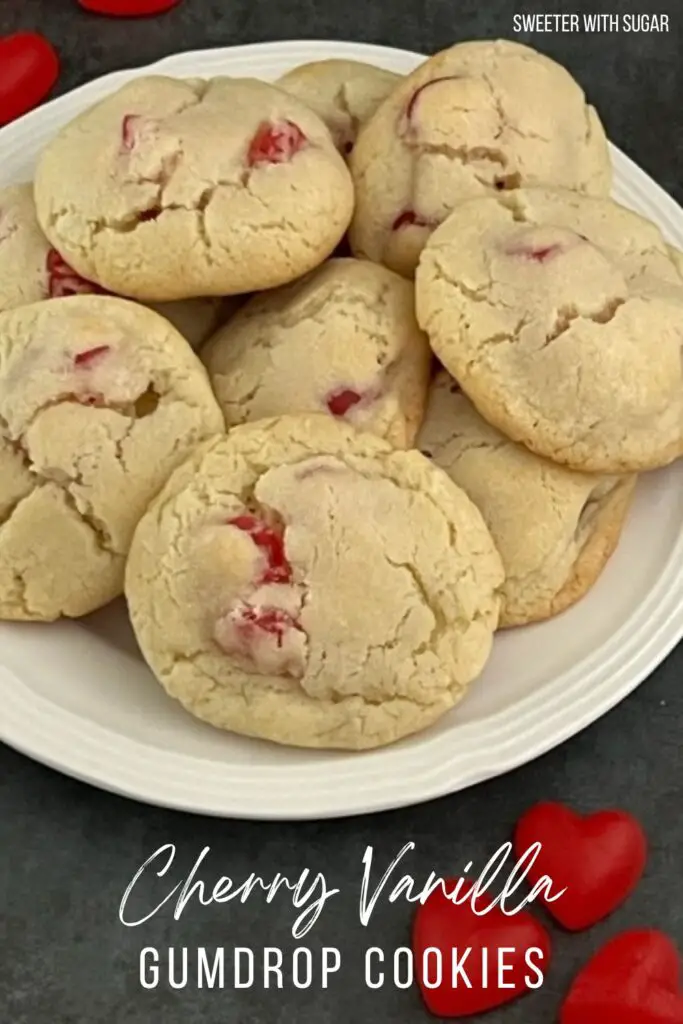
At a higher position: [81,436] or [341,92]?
[341,92]

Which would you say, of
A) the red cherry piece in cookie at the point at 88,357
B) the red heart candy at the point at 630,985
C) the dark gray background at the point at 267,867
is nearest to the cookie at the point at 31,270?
the red cherry piece in cookie at the point at 88,357

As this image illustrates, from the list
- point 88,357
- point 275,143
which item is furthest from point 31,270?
point 275,143

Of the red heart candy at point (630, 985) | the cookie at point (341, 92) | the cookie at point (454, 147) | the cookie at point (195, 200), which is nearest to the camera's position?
the red heart candy at point (630, 985)

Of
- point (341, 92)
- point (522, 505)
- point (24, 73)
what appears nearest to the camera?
point (522, 505)

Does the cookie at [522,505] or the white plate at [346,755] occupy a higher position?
the cookie at [522,505]

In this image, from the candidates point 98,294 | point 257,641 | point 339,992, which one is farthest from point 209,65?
point 339,992

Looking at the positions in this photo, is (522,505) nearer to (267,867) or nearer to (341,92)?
(267,867)

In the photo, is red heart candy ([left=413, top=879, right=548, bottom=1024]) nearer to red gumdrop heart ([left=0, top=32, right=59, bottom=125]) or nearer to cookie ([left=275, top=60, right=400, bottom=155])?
cookie ([left=275, top=60, right=400, bottom=155])

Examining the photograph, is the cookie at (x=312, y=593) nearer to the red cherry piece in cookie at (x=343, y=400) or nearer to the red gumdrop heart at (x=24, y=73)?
the red cherry piece in cookie at (x=343, y=400)
